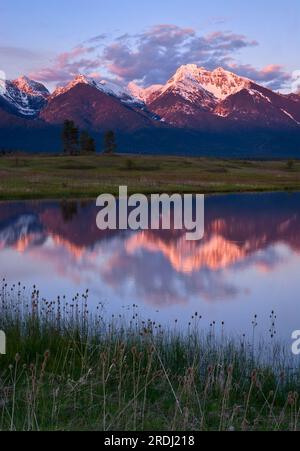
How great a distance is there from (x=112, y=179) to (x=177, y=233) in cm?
4948

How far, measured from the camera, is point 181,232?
4325 cm

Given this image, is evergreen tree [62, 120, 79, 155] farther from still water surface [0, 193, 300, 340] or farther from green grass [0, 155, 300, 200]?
still water surface [0, 193, 300, 340]

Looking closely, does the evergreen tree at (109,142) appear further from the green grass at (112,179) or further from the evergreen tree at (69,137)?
the green grass at (112,179)

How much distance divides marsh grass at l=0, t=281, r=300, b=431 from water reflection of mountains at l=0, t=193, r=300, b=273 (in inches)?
548

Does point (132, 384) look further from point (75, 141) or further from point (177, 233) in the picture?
point (75, 141)

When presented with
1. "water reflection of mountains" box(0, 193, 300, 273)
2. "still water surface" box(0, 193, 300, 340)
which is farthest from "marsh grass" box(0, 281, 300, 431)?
"water reflection of mountains" box(0, 193, 300, 273)

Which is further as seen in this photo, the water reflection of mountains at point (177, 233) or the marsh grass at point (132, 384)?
the water reflection of mountains at point (177, 233)

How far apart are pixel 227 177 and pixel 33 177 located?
111 feet

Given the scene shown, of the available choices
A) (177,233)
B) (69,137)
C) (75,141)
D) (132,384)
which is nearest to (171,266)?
(177,233)

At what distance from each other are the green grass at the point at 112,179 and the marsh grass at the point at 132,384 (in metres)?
55.0

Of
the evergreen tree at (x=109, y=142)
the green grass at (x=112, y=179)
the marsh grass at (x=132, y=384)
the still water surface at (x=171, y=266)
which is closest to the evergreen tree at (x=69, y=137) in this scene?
the evergreen tree at (x=109, y=142)

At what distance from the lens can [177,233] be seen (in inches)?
1666

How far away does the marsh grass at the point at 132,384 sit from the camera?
9.94 m

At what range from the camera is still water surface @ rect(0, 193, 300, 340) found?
2084cm
